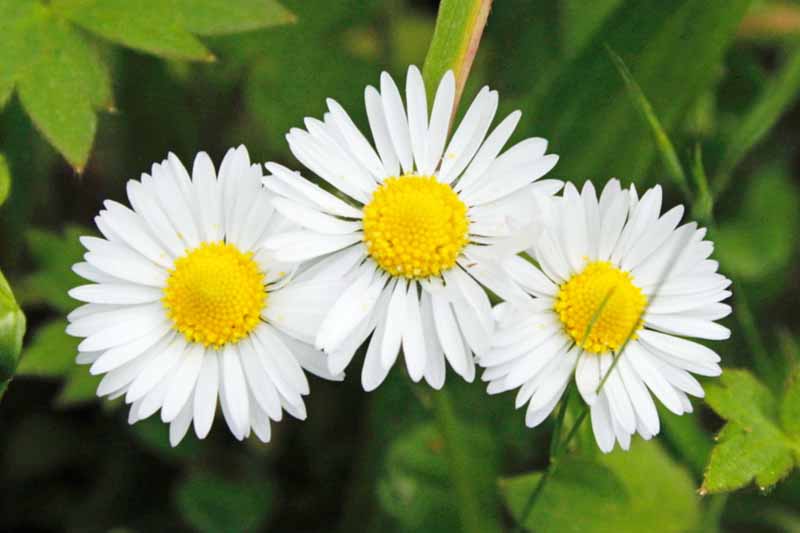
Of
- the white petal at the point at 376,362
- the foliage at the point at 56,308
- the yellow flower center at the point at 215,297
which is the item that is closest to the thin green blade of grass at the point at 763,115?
the white petal at the point at 376,362

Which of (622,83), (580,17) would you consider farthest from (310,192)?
(580,17)

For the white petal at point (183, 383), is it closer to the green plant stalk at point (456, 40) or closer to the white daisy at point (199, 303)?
the white daisy at point (199, 303)

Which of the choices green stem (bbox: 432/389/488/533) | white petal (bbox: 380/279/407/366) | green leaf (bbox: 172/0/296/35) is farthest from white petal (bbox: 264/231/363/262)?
green leaf (bbox: 172/0/296/35)

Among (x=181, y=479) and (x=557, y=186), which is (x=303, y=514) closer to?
(x=181, y=479)

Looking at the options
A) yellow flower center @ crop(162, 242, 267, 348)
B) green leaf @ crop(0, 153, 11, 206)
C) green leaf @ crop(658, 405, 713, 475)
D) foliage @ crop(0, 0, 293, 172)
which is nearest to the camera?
yellow flower center @ crop(162, 242, 267, 348)

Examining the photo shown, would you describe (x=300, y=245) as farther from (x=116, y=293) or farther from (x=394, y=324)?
(x=116, y=293)

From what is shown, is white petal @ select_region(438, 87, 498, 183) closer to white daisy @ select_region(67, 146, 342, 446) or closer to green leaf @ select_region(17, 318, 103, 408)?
white daisy @ select_region(67, 146, 342, 446)
